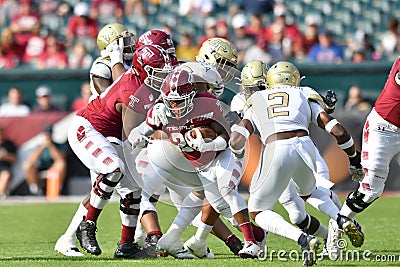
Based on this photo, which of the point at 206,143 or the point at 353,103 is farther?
the point at 353,103

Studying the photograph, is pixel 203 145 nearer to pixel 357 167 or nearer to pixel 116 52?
pixel 357 167

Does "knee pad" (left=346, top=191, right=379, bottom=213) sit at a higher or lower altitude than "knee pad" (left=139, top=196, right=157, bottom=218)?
higher

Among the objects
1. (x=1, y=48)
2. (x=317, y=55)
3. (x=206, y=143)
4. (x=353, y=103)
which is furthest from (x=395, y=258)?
(x=1, y=48)

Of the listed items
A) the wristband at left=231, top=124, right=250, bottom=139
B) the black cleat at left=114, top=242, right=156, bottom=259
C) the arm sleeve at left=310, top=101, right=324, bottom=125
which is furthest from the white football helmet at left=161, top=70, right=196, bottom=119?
the black cleat at left=114, top=242, right=156, bottom=259

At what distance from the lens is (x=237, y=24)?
1563 centimetres

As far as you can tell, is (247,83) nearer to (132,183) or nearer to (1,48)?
(132,183)

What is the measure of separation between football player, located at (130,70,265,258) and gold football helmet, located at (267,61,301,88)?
19.8 inches

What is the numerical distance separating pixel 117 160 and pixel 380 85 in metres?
8.41

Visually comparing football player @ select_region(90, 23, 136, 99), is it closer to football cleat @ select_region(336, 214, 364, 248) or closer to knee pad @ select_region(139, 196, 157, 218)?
knee pad @ select_region(139, 196, 157, 218)

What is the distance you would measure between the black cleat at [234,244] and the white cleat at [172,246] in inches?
15.2

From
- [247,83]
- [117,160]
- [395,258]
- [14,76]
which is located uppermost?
[247,83]

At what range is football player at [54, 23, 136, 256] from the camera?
8.05m

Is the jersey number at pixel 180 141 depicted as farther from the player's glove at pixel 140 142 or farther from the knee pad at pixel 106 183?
the knee pad at pixel 106 183

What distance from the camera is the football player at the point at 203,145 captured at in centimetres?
724
